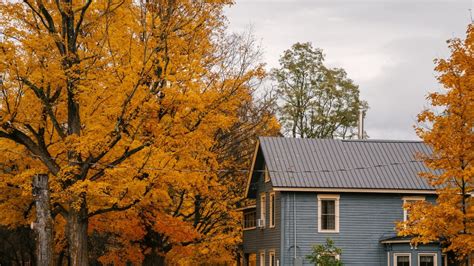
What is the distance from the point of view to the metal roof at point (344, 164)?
45375 millimetres

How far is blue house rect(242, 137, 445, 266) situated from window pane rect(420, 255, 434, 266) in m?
0.05

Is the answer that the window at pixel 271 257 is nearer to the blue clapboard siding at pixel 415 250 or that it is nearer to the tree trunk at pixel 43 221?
the blue clapboard siding at pixel 415 250

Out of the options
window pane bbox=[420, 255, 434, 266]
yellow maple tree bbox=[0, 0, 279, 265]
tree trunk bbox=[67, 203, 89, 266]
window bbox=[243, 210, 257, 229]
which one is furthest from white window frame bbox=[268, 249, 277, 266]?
tree trunk bbox=[67, 203, 89, 266]

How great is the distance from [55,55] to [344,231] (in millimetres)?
21871

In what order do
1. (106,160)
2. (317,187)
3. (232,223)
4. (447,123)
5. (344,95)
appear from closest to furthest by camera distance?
(447,123), (106,160), (317,187), (232,223), (344,95)

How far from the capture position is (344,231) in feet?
149

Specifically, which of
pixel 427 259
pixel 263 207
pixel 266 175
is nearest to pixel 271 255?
pixel 263 207

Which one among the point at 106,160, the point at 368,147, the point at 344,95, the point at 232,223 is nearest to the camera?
the point at 106,160

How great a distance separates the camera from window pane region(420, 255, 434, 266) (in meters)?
44.4

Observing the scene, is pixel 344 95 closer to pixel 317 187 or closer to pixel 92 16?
pixel 317 187

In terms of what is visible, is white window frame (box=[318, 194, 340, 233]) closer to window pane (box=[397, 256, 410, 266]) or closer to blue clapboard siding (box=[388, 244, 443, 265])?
blue clapboard siding (box=[388, 244, 443, 265])

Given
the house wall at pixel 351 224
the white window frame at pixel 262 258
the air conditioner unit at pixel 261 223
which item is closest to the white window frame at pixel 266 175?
the air conditioner unit at pixel 261 223

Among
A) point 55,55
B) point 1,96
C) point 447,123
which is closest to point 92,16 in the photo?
point 55,55

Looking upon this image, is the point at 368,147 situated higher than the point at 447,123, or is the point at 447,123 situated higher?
the point at 368,147
